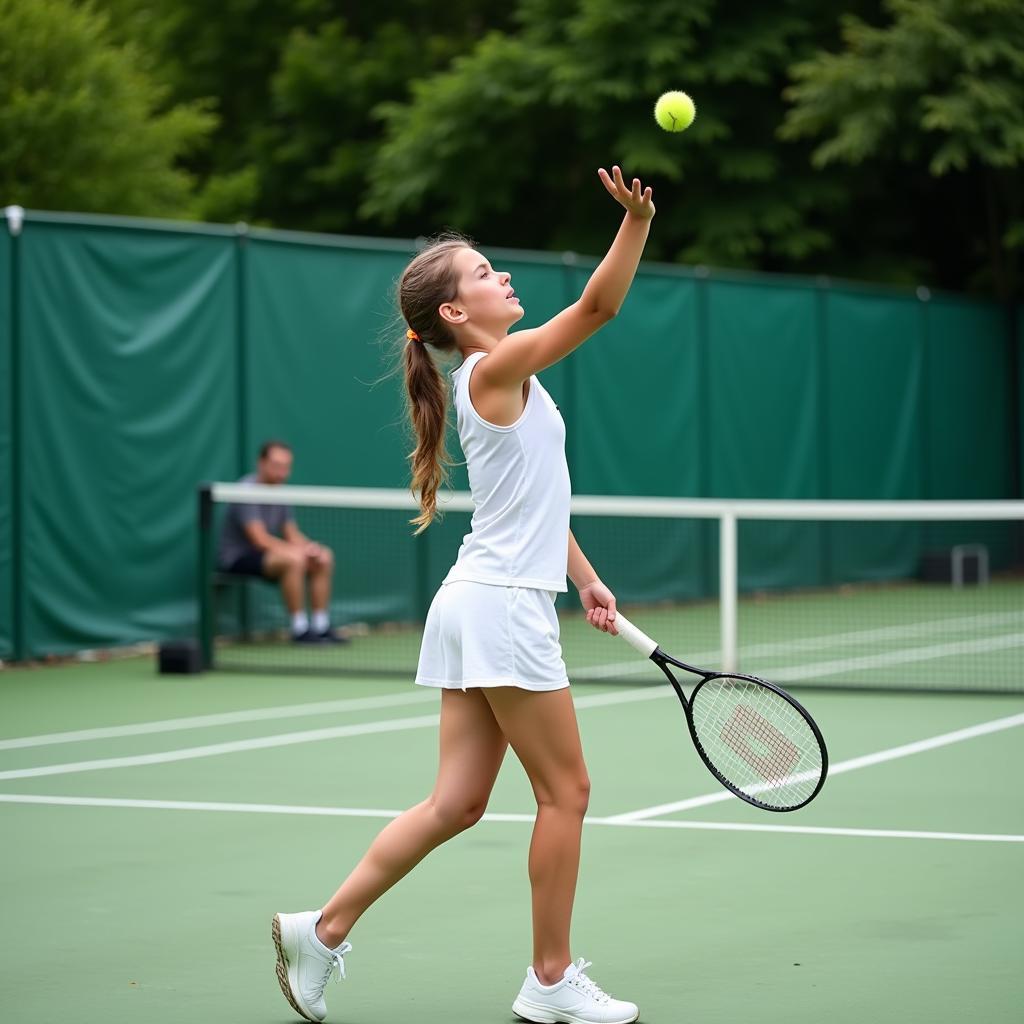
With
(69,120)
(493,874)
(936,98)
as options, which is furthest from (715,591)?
(493,874)

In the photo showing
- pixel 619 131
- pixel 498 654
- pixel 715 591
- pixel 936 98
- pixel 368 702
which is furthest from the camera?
pixel 619 131

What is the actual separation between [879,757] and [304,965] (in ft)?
12.6

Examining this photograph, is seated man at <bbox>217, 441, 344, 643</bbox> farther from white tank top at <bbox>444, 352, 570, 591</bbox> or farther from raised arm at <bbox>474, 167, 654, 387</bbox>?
raised arm at <bbox>474, 167, 654, 387</bbox>

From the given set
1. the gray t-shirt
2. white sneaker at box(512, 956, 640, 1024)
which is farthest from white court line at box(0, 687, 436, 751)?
white sneaker at box(512, 956, 640, 1024)

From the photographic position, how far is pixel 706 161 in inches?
747

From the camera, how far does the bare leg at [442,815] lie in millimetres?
3814

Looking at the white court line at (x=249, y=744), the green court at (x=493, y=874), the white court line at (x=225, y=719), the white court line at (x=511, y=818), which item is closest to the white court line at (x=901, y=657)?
the white court line at (x=249, y=744)

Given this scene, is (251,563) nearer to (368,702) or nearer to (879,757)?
(368,702)

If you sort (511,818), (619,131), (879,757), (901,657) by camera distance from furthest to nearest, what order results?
(619,131), (901,657), (879,757), (511,818)

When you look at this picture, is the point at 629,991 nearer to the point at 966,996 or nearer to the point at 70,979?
the point at 966,996

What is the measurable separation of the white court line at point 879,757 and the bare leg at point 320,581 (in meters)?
4.23

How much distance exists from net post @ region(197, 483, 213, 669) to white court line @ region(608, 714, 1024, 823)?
403 cm

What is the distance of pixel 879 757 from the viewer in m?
7.26

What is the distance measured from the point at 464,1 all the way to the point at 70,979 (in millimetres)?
20311
